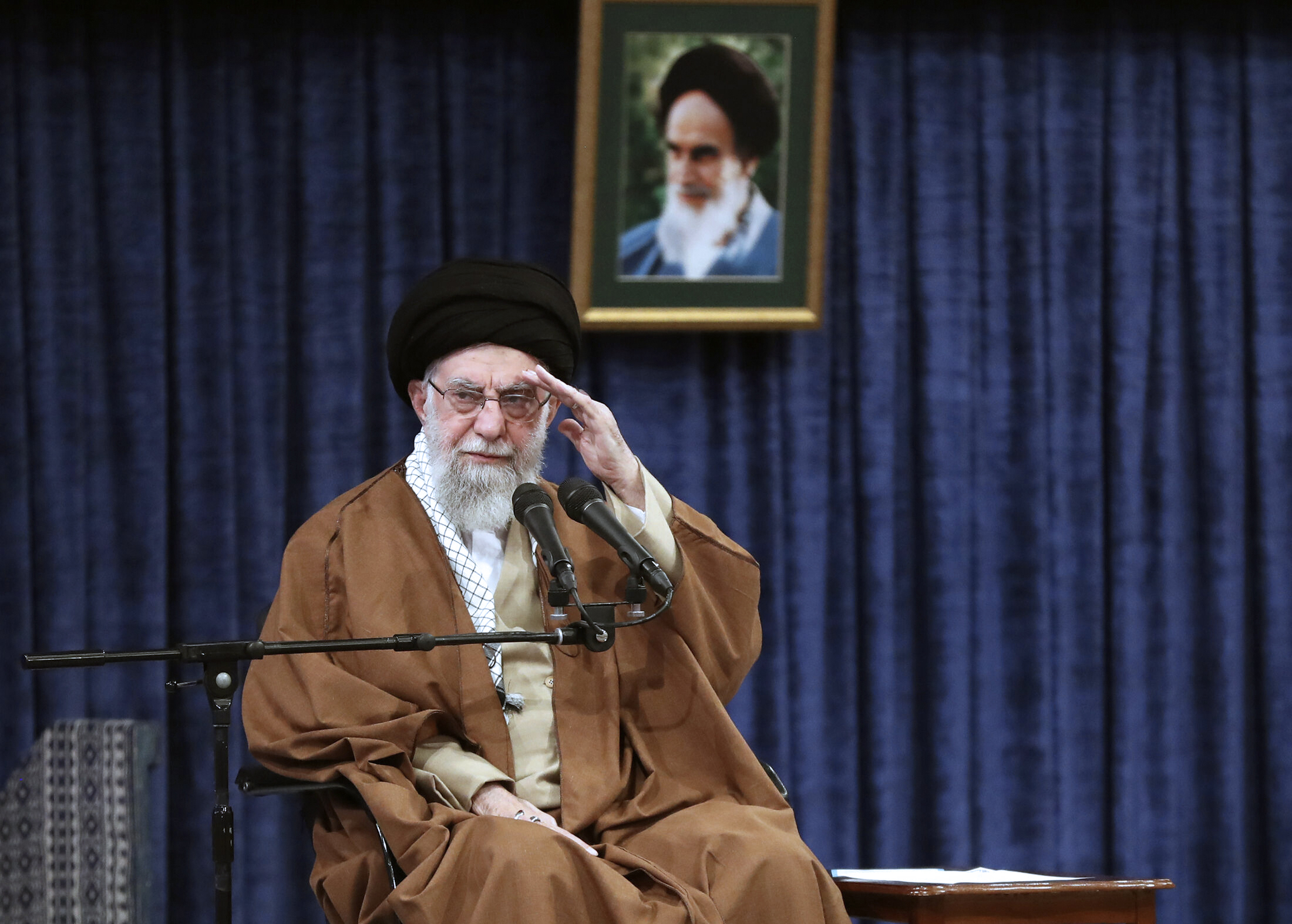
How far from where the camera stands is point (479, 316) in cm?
255

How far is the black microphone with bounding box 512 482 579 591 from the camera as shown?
2025 mm

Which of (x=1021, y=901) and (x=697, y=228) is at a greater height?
(x=697, y=228)

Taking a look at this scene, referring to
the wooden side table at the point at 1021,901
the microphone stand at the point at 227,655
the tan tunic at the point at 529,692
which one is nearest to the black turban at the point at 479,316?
the tan tunic at the point at 529,692

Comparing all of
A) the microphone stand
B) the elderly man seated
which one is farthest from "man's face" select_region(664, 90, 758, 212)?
the microphone stand

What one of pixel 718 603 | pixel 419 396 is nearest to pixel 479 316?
pixel 419 396

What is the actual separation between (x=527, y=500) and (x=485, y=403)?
1.51ft

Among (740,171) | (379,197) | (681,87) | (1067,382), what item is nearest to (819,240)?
(740,171)

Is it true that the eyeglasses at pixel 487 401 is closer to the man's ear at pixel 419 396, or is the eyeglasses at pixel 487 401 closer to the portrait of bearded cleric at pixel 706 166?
the man's ear at pixel 419 396

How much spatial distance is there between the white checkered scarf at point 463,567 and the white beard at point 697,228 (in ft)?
4.03

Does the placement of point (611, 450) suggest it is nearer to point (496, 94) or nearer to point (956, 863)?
point (496, 94)

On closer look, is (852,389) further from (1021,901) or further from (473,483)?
(1021,901)

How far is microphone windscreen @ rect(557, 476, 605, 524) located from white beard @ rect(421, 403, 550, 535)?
42cm

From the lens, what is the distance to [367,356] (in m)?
3.68

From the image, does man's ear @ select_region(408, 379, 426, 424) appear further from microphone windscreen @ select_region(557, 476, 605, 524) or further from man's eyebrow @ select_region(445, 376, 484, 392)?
microphone windscreen @ select_region(557, 476, 605, 524)
